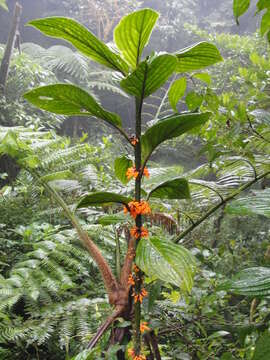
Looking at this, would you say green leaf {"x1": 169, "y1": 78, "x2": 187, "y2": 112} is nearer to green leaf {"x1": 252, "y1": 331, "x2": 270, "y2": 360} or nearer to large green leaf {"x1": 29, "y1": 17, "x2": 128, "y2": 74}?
large green leaf {"x1": 29, "y1": 17, "x2": 128, "y2": 74}

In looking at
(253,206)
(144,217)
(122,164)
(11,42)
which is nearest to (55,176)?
(144,217)

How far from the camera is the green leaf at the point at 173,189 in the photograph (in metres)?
0.38

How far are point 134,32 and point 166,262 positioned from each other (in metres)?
0.26

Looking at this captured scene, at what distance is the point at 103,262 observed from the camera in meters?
0.59

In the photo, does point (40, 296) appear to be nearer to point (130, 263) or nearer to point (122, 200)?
point (130, 263)

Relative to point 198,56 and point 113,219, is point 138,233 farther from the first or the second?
point 198,56

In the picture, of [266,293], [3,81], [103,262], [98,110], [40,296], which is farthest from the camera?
[3,81]

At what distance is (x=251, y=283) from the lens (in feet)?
0.91

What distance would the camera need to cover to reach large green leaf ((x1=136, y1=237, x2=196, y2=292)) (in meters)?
0.32

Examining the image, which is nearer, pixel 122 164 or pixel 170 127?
pixel 170 127

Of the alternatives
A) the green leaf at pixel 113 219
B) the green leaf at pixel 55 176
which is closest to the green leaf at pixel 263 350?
the green leaf at pixel 113 219

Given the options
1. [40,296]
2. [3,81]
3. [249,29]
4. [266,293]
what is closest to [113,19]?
[249,29]

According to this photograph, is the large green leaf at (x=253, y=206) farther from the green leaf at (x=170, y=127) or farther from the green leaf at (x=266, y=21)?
the green leaf at (x=266, y=21)

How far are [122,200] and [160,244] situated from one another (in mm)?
74
